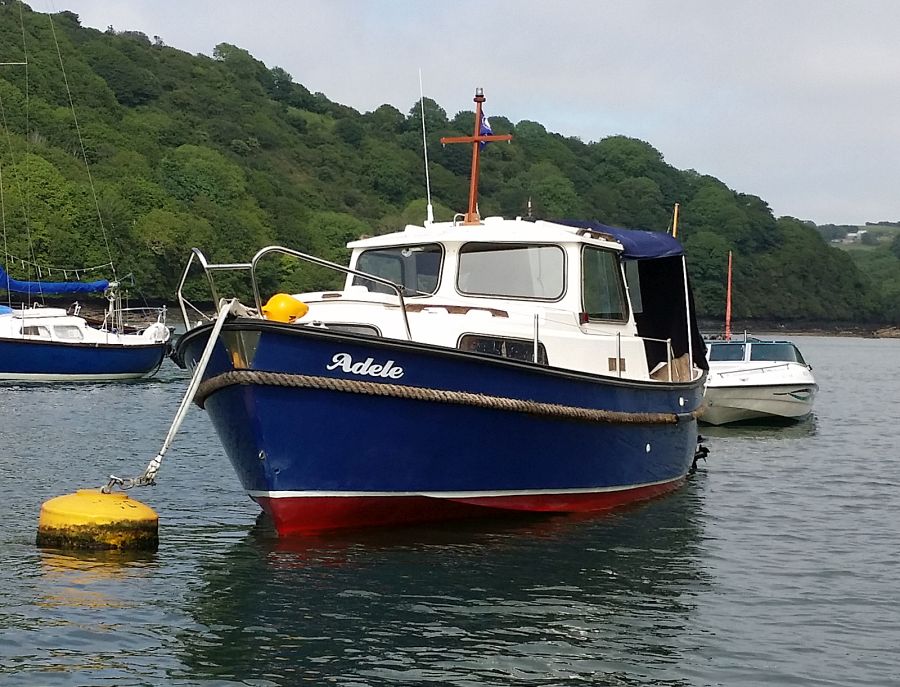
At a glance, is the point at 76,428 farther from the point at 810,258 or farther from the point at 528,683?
the point at 810,258

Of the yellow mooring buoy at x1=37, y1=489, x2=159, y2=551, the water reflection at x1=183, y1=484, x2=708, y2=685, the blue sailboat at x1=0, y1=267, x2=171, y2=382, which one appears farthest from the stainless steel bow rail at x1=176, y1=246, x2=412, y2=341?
the blue sailboat at x1=0, y1=267, x2=171, y2=382

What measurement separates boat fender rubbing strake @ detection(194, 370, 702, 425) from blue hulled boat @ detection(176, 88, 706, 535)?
0.06 feet

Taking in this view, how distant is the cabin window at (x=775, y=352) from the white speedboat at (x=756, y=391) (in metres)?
0.15

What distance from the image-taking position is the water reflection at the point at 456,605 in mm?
8961

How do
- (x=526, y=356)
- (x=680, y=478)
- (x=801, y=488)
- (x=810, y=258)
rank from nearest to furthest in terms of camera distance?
(x=526, y=356)
(x=680, y=478)
(x=801, y=488)
(x=810, y=258)

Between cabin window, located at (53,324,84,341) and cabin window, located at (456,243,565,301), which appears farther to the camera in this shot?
cabin window, located at (53,324,84,341)

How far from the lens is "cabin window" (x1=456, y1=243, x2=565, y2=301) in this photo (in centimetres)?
1463

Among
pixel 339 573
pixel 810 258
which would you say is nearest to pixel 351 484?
Result: pixel 339 573

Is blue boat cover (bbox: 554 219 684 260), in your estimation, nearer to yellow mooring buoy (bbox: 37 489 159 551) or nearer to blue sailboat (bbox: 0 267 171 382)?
yellow mooring buoy (bbox: 37 489 159 551)

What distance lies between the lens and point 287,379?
450 inches

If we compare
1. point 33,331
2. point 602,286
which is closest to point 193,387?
point 602,286

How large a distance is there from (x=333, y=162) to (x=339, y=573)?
140m

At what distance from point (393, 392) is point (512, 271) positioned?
11.3ft

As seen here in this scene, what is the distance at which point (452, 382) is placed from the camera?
1216 cm
